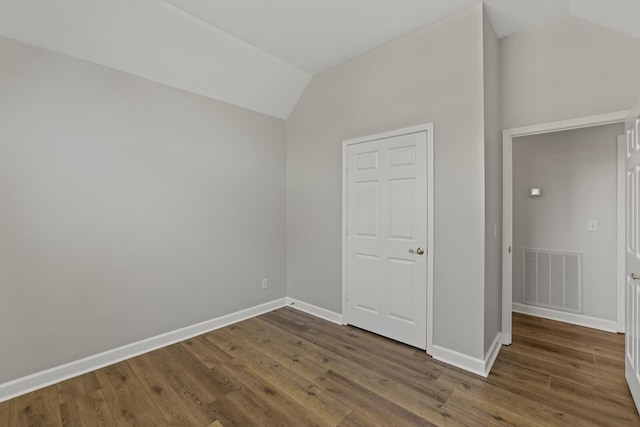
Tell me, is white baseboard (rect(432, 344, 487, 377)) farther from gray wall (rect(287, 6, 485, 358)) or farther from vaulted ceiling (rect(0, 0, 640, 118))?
vaulted ceiling (rect(0, 0, 640, 118))

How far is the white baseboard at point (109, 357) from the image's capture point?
2086 millimetres

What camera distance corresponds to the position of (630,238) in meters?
1.98

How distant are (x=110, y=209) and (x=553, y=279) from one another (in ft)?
15.7

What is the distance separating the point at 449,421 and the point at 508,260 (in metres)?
1.67

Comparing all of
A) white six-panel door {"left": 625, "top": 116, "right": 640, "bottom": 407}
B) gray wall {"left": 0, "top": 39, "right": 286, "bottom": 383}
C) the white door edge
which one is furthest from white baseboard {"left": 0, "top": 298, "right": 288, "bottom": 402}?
the white door edge

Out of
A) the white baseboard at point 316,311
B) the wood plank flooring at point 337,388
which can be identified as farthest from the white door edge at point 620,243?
the white baseboard at point 316,311

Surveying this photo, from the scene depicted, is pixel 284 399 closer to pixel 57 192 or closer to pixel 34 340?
pixel 34 340

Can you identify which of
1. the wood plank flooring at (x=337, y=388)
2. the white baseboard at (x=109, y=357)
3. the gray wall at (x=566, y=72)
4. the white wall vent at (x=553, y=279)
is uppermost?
the gray wall at (x=566, y=72)

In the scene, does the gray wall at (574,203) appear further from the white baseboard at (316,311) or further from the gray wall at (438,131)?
the white baseboard at (316,311)

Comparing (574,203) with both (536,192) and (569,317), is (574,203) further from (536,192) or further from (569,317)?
(569,317)

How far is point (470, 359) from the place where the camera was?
234 centimetres

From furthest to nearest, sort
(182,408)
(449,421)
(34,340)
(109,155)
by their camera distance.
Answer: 1. (109,155)
2. (34,340)
3. (182,408)
4. (449,421)

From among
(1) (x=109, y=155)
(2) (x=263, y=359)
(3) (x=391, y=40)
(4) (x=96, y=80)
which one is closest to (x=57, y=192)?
(1) (x=109, y=155)

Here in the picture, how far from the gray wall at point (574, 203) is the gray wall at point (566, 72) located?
1.07 meters
